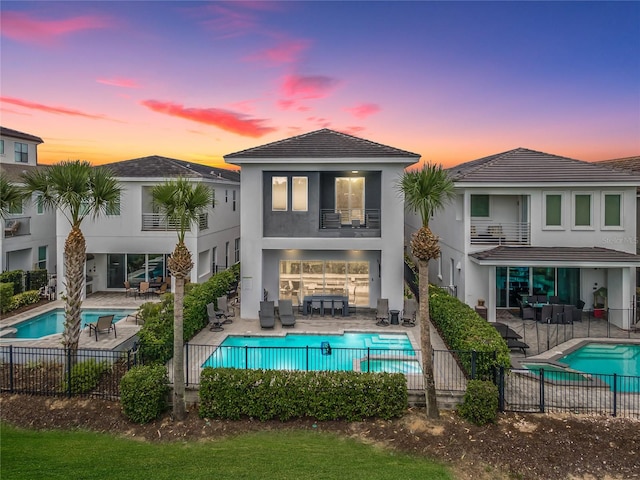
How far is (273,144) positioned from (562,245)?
14.9 m

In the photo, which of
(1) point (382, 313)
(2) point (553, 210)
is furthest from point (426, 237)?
(2) point (553, 210)

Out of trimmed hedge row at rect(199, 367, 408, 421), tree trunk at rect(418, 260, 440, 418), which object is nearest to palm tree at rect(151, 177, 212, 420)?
trimmed hedge row at rect(199, 367, 408, 421)

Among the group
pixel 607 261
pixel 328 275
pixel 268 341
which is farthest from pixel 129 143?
pixel 607 261

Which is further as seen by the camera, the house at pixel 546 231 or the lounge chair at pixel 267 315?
the house at pixel 546 231

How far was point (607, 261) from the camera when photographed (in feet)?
62.0

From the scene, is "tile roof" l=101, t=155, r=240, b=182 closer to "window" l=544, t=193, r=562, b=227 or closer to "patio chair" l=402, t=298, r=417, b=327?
"patio chair" l=402, t=298, r=417, b=327

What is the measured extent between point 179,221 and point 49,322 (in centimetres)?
1334

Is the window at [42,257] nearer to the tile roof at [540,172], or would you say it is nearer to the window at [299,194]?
the window at [299,194]

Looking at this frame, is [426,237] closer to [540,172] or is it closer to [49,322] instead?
[540,172]

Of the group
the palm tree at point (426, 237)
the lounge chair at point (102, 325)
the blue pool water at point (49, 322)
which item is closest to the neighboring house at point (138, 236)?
the blue pool water at point (49, 322)

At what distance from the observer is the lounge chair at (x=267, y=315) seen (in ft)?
60.5

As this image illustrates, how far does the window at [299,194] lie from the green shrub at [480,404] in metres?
12.0

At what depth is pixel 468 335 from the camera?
13227 mm

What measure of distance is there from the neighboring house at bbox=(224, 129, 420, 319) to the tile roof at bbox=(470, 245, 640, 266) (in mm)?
4327
